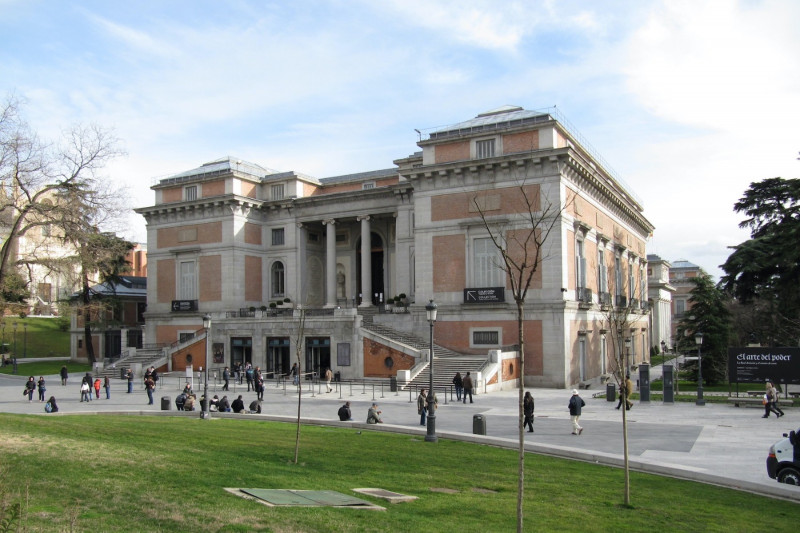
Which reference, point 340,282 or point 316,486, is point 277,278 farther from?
point 316,486

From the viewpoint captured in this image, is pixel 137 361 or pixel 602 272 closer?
pixel 602 272

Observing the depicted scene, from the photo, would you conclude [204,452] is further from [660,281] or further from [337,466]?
[660,281]

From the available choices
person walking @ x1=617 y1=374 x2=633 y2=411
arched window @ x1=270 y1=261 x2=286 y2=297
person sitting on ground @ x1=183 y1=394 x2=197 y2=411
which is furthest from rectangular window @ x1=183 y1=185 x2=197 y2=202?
person walking @ x1=617 y1=374 x2=633 y2=411

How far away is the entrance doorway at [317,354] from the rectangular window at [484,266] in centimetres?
1104

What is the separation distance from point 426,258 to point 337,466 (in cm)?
2965

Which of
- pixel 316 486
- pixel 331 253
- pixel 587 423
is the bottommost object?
pixel 587 423

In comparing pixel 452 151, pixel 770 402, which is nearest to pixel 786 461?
pixel 770 402

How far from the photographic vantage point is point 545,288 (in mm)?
40938

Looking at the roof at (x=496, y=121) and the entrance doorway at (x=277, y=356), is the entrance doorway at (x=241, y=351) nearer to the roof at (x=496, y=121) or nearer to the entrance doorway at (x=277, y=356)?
the entrance doorway at (x=277, y=356)

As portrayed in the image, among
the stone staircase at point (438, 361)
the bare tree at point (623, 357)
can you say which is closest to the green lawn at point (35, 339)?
the stone staircase at point (438, 361)

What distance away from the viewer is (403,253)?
5059 centimetres

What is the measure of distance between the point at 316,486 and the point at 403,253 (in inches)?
1497

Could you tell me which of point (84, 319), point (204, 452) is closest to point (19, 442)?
point (204, 452)

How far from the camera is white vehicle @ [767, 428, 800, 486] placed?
49.6ft
